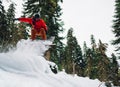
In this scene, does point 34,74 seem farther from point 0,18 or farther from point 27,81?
point 0,18

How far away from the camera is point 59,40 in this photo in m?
28.7

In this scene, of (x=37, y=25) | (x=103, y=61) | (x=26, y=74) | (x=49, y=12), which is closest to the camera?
(x=26, y=74)

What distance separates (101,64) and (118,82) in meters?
27.0

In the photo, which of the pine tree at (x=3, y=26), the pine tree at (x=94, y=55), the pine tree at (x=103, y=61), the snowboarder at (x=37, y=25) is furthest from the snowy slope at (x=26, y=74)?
the pine tree at (x=94, y=55)

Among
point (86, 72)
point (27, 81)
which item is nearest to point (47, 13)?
point (27, 81)

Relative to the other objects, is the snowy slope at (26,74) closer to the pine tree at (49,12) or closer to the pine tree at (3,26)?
the pine tree at (3,26)

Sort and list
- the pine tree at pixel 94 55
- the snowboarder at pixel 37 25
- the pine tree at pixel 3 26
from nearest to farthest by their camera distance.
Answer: the snowboarder at pixel 37 25
the pine tree at pixel 3 26
the pine tree at pixel 94 55

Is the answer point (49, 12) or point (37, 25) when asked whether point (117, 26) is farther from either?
point (37, 25)

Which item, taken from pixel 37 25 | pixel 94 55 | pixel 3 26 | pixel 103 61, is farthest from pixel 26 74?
pixel 94 55

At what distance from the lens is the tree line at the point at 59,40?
20906 mm

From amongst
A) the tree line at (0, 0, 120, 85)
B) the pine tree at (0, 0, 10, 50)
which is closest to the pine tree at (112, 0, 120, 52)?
the tree line at (0, 0, 120, 85)

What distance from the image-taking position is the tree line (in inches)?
823

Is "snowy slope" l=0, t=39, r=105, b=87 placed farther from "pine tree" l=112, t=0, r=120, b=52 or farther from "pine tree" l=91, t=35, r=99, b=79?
"pine tree" l=91, t=35, r=99, b=79

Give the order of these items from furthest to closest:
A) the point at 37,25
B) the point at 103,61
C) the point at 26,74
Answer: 1. the point at 103,61
2. the point at 37,25
3. the point at 26,74
